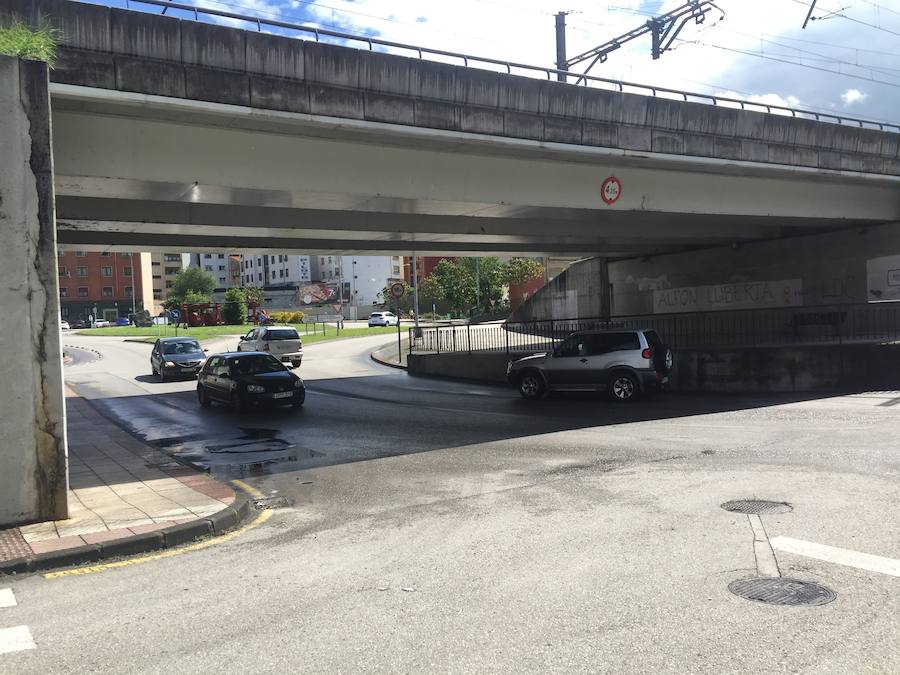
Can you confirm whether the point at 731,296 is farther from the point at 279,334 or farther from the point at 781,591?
the point at 781,591

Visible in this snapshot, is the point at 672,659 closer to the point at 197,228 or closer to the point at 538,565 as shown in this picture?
the point at 538,565

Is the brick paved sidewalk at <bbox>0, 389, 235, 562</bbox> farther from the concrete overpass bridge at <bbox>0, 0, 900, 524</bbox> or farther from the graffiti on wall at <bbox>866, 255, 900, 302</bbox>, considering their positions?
the graffiti on wall at <bbox>866, 255, 900, 302</bbox>

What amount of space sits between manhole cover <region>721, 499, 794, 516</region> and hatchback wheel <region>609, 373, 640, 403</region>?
9.55m

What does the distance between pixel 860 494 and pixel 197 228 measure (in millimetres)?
14453

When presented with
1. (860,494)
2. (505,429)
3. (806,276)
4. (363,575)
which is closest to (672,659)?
(363,575)

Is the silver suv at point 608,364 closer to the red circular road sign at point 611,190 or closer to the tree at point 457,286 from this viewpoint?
the red circular road sign at point 611,190

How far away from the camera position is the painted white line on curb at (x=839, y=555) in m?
5.09

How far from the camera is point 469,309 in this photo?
85188 mm

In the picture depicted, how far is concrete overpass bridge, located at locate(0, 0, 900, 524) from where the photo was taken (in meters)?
7.09

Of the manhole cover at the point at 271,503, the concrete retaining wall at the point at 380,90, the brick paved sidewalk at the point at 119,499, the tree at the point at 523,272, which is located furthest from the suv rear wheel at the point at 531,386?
the tree at the point at 523,272

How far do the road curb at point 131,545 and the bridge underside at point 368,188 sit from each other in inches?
245

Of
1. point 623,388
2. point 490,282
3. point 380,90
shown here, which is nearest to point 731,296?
point 623,388

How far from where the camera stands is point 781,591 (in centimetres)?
474

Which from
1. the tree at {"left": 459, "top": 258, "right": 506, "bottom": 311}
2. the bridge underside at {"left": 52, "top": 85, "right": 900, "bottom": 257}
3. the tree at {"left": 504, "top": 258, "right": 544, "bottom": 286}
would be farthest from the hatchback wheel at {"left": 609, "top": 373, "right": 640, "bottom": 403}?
the tree at {"left": 459, "top": 258, "right": 506, "bottom": 311}
